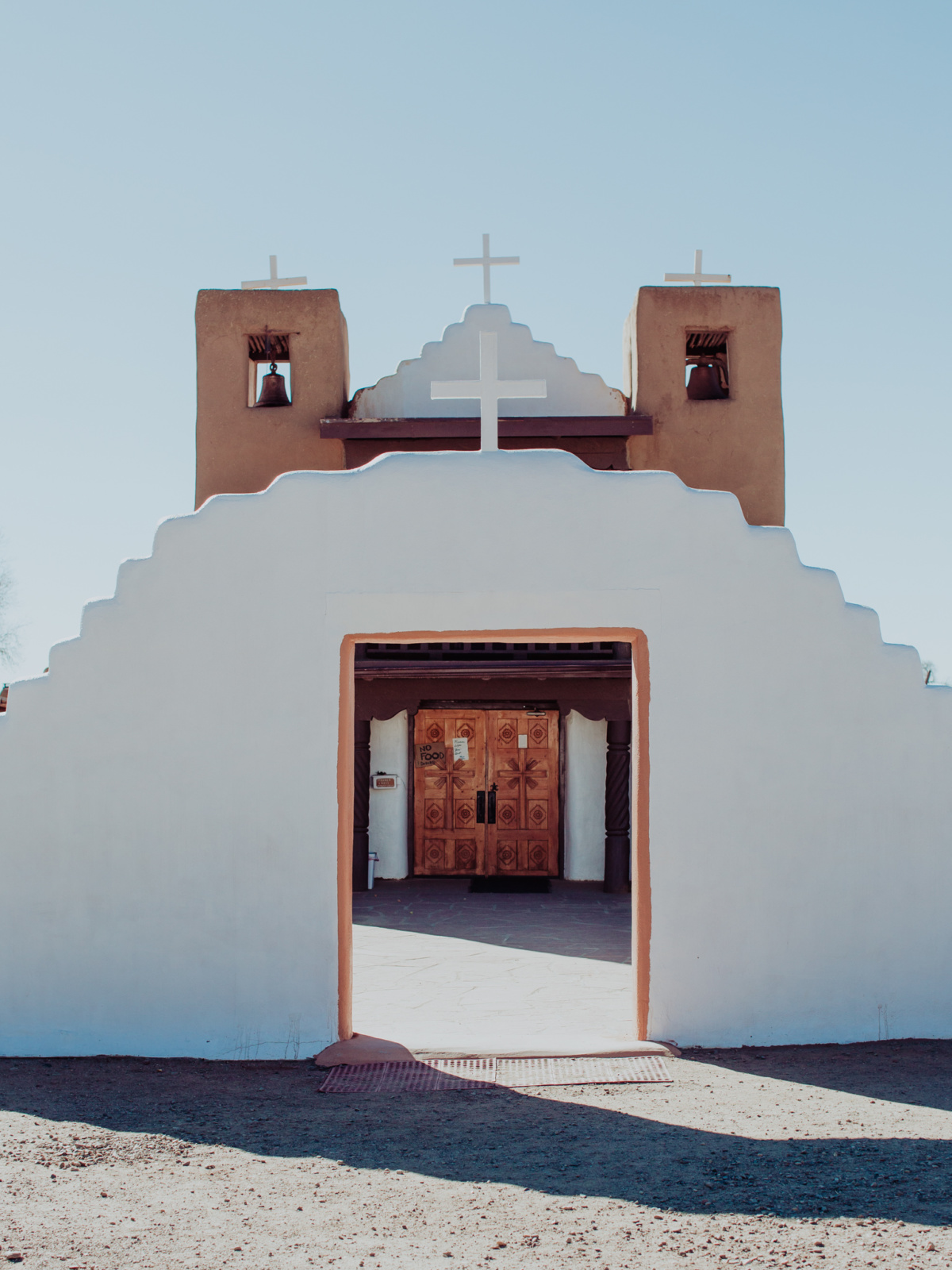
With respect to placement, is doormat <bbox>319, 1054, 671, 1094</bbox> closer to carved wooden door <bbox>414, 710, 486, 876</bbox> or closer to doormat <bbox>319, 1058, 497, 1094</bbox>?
doormat <bbox>319, 1058, 497, 1094</bbox>

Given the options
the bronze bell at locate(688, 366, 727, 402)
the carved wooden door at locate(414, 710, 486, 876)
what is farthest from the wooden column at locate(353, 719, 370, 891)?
the bronze bell at locate(688, 366, 727, 402)

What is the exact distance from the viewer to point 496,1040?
6641mm

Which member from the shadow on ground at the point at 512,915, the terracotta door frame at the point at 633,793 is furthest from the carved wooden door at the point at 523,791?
the terracotta door frame at the point at 633,793

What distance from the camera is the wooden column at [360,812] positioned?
45.8 feet

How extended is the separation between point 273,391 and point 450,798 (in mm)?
6039

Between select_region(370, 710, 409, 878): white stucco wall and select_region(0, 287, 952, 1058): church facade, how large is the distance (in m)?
8.18

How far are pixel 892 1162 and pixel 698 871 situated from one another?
6.94 ft

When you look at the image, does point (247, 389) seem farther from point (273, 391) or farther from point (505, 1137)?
point (505, 1137)

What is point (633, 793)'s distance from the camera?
6539 mm

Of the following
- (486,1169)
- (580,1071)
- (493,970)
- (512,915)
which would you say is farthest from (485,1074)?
(512,915)

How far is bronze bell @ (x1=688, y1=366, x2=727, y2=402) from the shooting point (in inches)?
499

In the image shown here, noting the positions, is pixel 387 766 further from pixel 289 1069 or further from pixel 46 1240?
pixel 46 1240

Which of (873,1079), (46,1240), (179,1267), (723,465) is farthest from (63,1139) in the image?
(723,465)

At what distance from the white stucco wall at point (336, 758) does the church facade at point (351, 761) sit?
0.05ft
